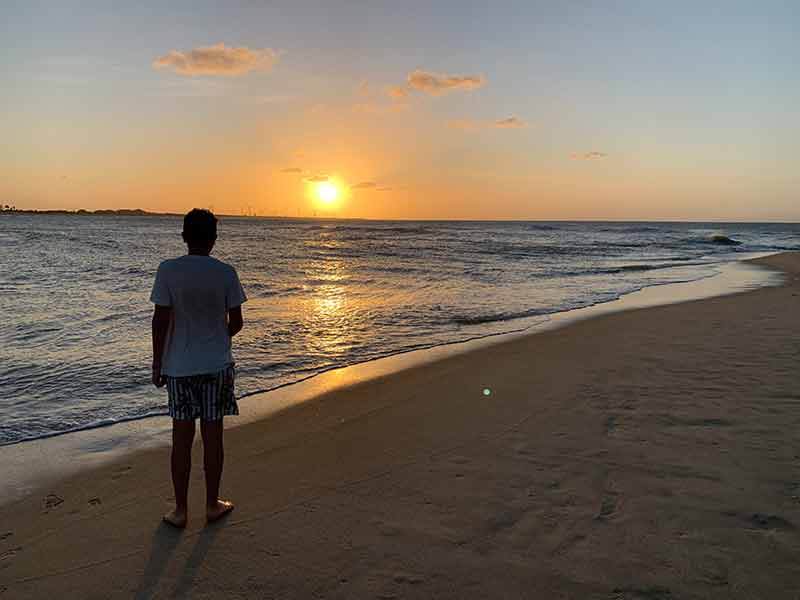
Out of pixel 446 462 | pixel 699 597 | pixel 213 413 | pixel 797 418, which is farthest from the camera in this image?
pixel 797 418

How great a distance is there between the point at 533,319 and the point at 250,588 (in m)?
9.13

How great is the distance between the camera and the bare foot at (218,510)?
3379 mm

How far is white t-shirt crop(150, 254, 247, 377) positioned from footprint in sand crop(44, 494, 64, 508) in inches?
54.5

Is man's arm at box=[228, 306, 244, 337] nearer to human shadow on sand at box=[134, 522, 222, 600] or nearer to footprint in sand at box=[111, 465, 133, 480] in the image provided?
human shadow on sand at box=[134, 522, 222, 600]

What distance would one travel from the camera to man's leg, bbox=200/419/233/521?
3.41 metres

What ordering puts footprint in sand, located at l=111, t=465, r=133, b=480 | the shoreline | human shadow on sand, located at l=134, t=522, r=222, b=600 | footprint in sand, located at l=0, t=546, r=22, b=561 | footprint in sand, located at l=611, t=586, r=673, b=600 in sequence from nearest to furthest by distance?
footprint in sand, located at l=611, t=586, r=673, b=600 < human shadow on sand, located at l=134, t=522, r=222, b=600 < footprint in sand, located at l=0, t=546, r=22, b=561 < footprint in sand, located at l=111, t=465, r=133, b=480 < the shoreline

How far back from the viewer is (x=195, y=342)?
10.7 feet

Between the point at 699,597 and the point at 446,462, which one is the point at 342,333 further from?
the point at 699,597

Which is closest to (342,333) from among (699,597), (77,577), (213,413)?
(213,413)

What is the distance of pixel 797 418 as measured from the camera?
4715mm

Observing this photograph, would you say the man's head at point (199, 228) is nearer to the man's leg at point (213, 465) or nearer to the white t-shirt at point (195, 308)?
the white t-shirt at point (195, 308)

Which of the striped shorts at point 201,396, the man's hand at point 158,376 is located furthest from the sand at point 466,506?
the man's hand at point 158,376

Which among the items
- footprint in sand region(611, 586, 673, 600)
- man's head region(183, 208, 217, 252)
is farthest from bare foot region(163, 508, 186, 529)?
footprint in sand region(611, 586, 673, 600)

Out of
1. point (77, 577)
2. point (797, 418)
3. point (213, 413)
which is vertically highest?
point (213, 413)
